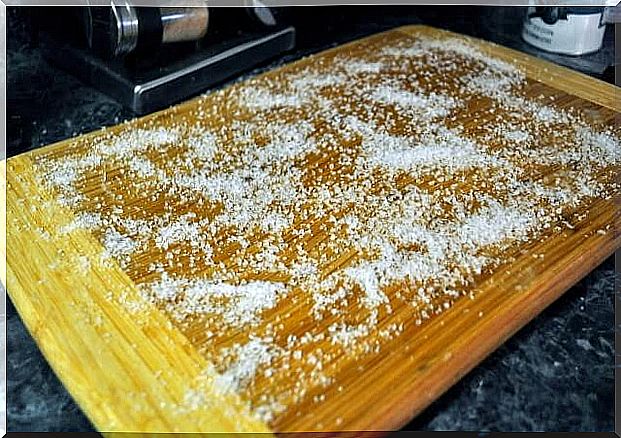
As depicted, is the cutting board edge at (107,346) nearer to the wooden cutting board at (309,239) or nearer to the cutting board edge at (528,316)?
the wooden cutting board at (309,239)

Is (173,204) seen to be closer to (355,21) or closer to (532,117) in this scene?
(532,117)

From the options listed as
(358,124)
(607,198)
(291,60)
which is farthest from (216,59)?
(607,198)

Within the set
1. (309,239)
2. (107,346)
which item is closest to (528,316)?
(309,239)

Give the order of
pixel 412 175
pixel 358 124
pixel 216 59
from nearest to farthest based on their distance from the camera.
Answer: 1. pixel 412 175
2. pixel 358 124
3. pixel 216 59

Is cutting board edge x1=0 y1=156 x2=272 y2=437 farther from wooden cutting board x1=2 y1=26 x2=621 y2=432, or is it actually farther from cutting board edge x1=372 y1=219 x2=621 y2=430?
cutting board edge x1=372 y1=219 x2=621 y2=430

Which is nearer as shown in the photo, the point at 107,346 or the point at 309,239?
the point at 107,346

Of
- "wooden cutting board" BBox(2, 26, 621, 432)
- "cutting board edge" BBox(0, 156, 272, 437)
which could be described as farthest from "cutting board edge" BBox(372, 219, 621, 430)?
"cutting board edge" BBox(0, 156, 272, 437)

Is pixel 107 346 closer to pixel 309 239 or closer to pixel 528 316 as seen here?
pixel 309 239

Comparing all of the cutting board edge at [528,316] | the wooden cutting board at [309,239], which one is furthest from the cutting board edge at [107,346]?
the cutting board edge at [528,316]

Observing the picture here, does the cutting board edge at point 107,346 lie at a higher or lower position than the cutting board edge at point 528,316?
higher
